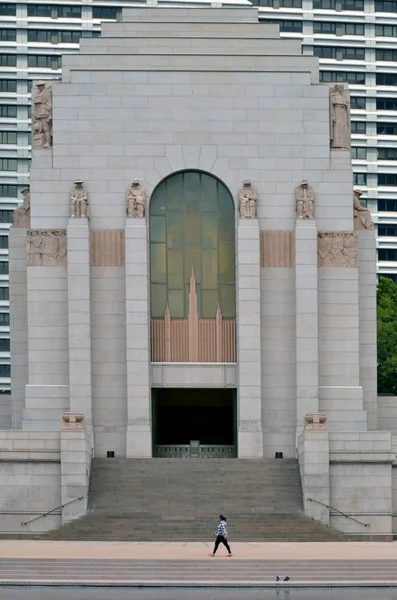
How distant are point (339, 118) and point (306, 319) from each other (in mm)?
8715

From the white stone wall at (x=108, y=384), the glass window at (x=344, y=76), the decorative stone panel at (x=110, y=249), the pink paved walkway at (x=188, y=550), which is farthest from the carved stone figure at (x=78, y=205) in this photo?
the glass window at (x=344, y=76)

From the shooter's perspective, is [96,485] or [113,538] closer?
[113,538]

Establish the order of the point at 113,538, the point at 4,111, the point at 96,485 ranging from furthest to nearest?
the point at 4,111 → the point at 96,485 → the point at 113,538

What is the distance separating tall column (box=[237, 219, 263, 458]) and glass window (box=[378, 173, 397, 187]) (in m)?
69.0

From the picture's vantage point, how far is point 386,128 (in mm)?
141375

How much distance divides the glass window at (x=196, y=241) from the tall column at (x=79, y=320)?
3.27m

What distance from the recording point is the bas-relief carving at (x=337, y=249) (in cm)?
7306

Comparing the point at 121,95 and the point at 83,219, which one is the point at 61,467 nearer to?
the point at 83,219

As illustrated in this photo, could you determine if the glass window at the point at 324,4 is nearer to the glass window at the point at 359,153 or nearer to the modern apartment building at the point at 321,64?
the modern apartment building at the point at 321,64

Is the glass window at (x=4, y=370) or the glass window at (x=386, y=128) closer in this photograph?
the glass window at (x=4, y=370)

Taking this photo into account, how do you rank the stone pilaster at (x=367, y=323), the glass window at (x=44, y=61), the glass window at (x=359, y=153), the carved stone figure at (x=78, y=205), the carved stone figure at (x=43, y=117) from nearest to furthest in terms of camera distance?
the carved stone figure at (x=78, y=205), the carved stone figure at (x=43, y=117), the stone pilaster at (x=367, y=323), the glass window at (x=44, y=61), the glass window at (x=359, y=153)

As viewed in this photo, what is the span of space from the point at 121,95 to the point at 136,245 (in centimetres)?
641

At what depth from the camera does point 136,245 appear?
72.4m

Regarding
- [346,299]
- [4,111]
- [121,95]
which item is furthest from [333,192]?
[4,111]
